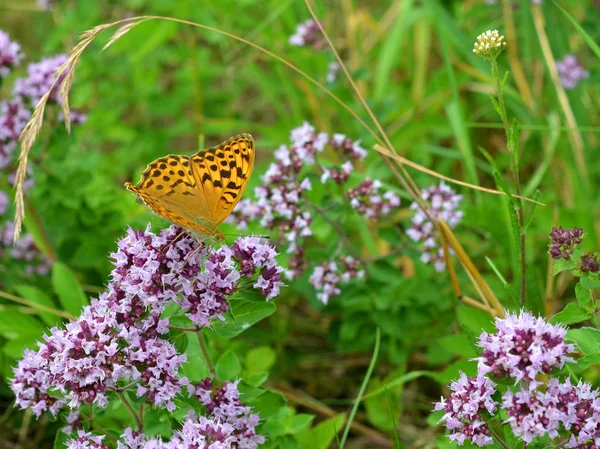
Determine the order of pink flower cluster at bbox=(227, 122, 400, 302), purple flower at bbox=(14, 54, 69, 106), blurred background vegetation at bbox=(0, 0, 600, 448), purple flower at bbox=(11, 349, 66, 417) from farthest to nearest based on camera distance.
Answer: purple flower at bbox=(14, 54, 69, 106) < blurred background vegetation at bbox=(0, 0, 600, 448) < pink flower cluster at bbox=(227, 122, 400, 302) < purple flower at bbox=(11, 349, 66, 417)

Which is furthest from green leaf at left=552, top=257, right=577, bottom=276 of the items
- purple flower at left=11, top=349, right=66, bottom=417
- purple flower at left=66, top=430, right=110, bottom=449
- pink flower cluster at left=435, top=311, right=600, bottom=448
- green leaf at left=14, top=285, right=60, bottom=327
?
green leaf at left=14, top=285, right=60, bottom=327

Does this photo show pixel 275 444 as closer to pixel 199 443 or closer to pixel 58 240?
pixel 199 443

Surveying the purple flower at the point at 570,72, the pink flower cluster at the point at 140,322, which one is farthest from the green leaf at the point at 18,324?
the purple flower at the point at 570,72

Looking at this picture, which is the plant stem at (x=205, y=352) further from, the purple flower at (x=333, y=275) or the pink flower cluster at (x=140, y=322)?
the purple flower at (x=333, y=275)

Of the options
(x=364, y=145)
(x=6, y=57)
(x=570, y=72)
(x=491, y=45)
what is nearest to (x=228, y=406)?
(x=491, y=45)

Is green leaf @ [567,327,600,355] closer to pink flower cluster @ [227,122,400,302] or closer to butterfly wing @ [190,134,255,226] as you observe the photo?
butterfly wing @ [190,134,255,226]

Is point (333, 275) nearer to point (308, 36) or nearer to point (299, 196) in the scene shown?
point (299, 196)

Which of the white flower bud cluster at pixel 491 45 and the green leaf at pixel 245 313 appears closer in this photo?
the white flower bud cluster at pixel 491 45
